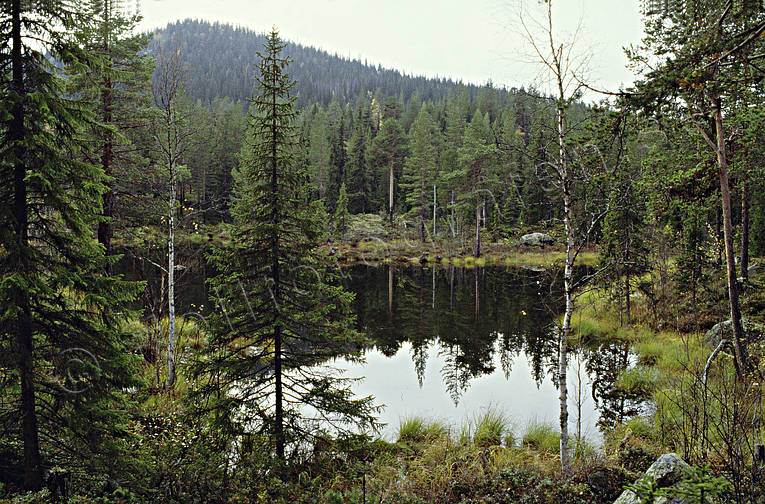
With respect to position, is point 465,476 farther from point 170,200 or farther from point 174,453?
point 170,200

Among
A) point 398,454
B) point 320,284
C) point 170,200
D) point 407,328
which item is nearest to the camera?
point 320,284

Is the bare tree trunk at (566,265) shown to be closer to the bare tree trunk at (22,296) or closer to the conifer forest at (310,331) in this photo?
the conifer forest at (310,331)

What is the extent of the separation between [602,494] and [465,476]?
5.92ft

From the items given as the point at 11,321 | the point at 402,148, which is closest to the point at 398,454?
the point at 11,321

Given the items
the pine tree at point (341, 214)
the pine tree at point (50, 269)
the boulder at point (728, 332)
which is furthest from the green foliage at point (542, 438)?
the pine tree at point (341, 214)

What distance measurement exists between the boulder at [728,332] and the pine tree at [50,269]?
12344 millimetres

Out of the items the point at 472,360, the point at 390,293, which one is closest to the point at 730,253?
the point at 472,360

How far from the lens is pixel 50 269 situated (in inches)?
176

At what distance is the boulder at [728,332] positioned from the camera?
995 centimetres

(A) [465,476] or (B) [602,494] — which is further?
(A) [465,476]

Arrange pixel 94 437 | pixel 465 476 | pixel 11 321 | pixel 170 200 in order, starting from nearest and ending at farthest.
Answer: pixel 11 321, pixel 94 437, pixel 465 476, pixel 170 200

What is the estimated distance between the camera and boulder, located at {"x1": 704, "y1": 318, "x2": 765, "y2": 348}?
392 inches

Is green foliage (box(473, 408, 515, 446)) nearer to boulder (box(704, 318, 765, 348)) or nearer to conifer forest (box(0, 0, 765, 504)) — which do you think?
conifer forest (box(0, 0, 765, 504))

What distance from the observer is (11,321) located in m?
4.38
